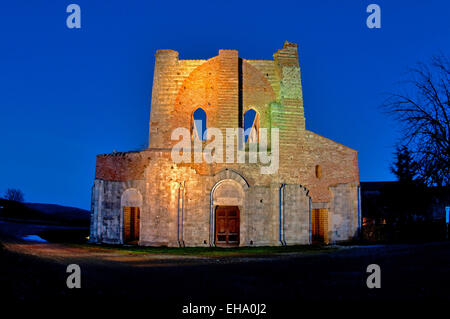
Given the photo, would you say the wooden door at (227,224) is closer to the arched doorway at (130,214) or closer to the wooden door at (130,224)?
the arched doorway at (130,214)

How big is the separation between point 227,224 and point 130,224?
6428 mm

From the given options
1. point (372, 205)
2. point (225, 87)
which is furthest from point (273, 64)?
point (372, 205)

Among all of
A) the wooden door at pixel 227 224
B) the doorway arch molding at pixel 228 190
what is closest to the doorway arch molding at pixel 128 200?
the doorway arch molding at pixel 228 190

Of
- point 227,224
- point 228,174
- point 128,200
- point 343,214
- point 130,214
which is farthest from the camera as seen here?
point 130,214

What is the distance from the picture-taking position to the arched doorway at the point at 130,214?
2219 centimetres

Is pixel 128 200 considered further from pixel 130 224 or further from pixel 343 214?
pixel 343 214

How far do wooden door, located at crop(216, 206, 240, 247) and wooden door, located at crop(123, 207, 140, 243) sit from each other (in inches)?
219

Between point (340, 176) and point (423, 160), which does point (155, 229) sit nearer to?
point (340, 176)

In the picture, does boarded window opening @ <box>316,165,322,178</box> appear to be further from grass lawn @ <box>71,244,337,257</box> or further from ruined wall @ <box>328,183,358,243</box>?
grass lawn @ <box>71,244,337,257</box>

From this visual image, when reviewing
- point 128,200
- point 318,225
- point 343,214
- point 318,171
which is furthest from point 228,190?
point 318,225

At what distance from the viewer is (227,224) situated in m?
21.7

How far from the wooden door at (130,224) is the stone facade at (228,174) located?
0.38 meters

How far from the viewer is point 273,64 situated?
23828 mm
